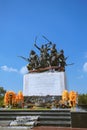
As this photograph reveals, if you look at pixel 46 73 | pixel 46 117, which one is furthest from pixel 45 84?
pixel 46 117

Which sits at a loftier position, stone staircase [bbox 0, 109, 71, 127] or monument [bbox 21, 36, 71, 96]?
monument [bbox 21, 36, 71, 96]

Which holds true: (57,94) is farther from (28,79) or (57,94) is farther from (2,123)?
(2,123)

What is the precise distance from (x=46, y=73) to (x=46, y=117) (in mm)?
15679

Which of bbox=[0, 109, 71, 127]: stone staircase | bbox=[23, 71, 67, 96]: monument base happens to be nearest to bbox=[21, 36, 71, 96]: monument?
bbox=[23, 71, 67, 96]: monument base

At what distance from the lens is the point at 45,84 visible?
94.1 ft

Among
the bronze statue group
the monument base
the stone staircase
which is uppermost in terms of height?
the bronze statue group

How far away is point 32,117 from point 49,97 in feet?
47.0

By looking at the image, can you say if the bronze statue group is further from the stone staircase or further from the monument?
the stone staircase

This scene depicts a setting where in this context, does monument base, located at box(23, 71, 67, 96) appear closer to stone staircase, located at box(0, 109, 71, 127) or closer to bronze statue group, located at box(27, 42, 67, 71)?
bronze statue group, located at box(27, 42, 67, 71)

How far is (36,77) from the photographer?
97.0 feet

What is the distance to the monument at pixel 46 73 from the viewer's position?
1113 inches

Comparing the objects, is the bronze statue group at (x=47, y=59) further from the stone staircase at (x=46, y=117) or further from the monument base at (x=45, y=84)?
the stone staircase at (x=46, y=117)

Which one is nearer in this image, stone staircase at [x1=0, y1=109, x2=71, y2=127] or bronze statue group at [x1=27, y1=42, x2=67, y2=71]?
stone staircase at [x1=0, y1=109, x2=71, y2=127]

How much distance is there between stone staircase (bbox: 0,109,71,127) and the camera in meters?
13.0
